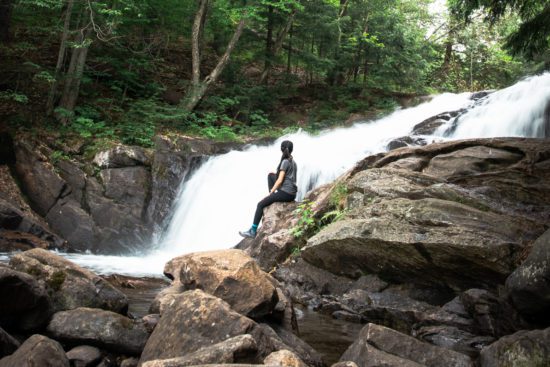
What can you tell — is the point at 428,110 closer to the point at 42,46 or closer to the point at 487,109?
the point at 487,109

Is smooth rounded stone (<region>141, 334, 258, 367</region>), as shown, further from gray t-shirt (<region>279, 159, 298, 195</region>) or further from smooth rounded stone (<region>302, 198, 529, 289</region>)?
gray t-shirt (<region>279, 159, 298, 195</region>)

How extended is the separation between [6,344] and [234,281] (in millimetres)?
2329

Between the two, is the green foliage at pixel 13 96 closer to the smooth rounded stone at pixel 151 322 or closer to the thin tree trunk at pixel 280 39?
the smooth rounded stone at pixel 151 322

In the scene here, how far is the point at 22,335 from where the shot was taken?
4.82 metres

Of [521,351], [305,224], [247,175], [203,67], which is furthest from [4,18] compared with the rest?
[521,351]

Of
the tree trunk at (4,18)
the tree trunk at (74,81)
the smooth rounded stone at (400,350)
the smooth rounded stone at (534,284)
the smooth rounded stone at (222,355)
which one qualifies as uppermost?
the tree trunk at (4,18)

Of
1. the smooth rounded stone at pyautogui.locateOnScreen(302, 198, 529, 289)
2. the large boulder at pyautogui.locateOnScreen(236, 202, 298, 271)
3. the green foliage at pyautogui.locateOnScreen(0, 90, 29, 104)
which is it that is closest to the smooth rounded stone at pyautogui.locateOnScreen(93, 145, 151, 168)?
the green foliage at pyautogui.locateOnScreen(0, 90, 29, 104)

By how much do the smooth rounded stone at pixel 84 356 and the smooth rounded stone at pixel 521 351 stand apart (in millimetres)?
3886

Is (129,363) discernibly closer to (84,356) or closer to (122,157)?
(84,356)

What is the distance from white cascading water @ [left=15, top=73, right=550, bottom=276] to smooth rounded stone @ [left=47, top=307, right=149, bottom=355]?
5.90 meters

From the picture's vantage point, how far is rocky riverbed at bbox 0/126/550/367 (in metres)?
4.40

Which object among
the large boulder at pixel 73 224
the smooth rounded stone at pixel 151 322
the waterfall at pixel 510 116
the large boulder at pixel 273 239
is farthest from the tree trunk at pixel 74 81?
the waterfall at pixel 510 116

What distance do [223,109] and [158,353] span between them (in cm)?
1486

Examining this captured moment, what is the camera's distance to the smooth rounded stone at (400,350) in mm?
4605
